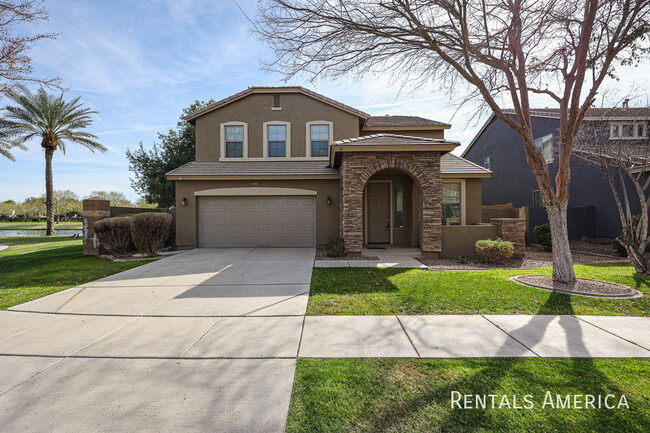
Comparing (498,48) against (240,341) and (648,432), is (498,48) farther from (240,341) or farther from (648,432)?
(240,341)

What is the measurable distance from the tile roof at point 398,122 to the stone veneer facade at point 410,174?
4743mm

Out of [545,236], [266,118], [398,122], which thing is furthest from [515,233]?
[266,118]

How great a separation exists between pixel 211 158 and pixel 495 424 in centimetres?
1299

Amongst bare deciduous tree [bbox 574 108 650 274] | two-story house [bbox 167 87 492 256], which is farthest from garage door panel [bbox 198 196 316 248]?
bare deciduous tree [bbox 574 108 650 274]

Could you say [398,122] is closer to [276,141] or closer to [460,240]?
[276,141]

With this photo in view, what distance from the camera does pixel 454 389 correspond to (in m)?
2.59

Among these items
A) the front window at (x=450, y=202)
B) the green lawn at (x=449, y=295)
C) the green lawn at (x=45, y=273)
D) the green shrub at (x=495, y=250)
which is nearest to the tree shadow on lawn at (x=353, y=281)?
the green lawn at (x=449, y=295)

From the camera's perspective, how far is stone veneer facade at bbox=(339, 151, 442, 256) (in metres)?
9.06

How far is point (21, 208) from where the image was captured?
54.8 meters

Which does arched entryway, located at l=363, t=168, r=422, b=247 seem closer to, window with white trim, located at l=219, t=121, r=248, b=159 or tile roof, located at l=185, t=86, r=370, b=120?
tile roof, located at l=185, t=86, r=370, b=120

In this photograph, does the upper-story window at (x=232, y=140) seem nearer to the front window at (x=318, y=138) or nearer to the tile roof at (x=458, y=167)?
the front window at (x=318, y=138)

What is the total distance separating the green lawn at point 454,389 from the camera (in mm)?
2184

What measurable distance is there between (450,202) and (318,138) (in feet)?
19.9

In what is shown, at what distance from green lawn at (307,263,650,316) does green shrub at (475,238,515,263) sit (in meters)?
1.28
